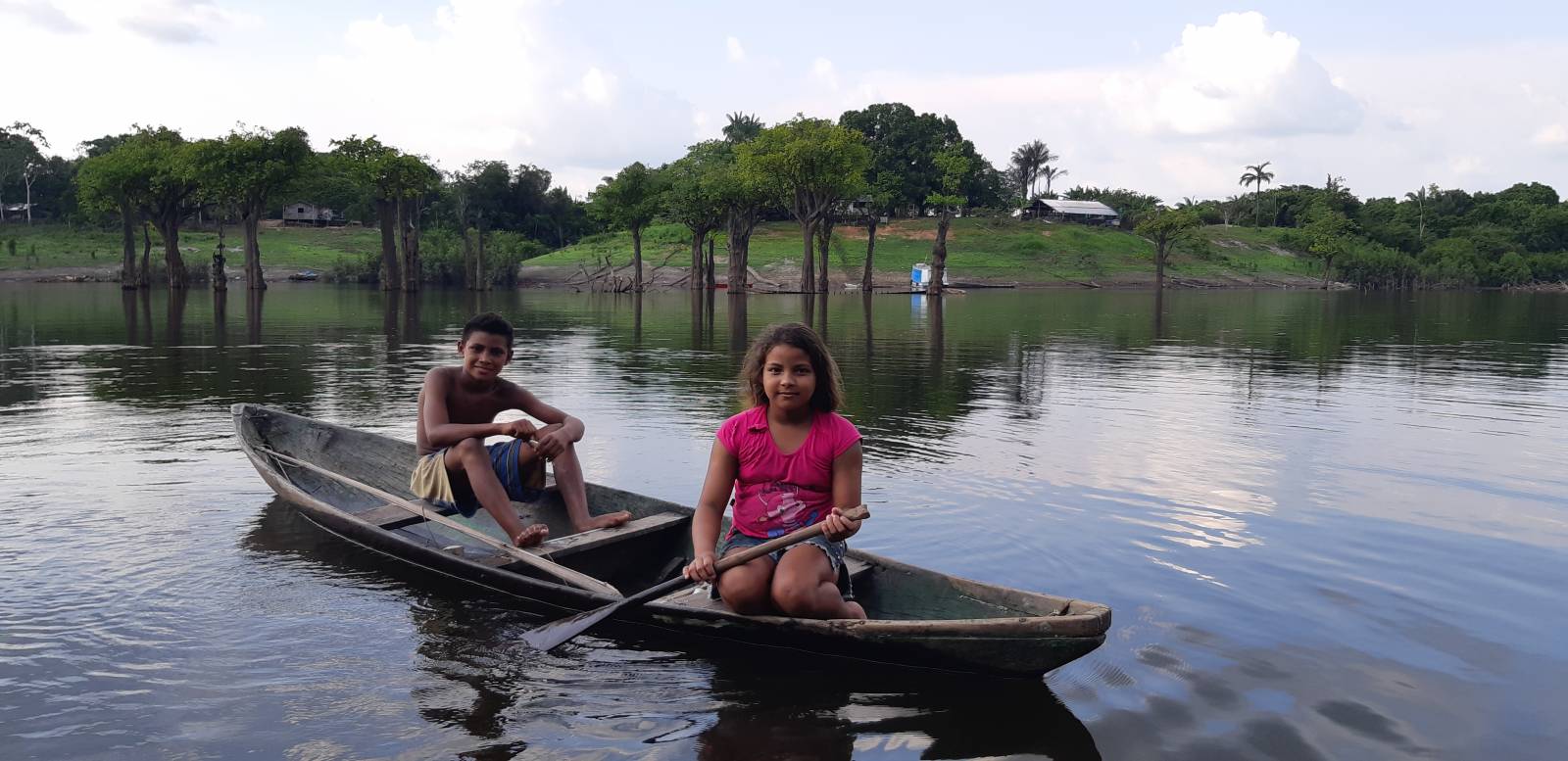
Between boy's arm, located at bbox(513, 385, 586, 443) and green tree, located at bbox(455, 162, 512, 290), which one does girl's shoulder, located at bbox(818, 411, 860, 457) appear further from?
green tree, located at bbox(455, 162, 512, 290)

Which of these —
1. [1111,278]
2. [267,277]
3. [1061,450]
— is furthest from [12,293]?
[1111,278]

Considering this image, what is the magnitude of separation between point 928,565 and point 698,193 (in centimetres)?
4983

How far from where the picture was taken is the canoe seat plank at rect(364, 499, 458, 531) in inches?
281

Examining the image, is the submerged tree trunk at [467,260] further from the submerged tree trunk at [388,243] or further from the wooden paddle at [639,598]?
the wooden paddle at [639,598]

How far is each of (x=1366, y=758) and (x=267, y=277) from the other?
75.7 meters

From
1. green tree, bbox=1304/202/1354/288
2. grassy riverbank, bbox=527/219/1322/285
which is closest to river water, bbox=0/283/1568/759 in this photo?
grassy riverbank, bbox=527/219/1322/285

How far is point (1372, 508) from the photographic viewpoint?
8734mm

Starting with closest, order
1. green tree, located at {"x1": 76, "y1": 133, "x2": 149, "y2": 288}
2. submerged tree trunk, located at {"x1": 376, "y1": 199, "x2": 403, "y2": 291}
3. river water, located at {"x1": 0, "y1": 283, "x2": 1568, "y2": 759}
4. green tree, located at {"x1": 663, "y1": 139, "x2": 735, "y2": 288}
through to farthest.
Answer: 1. river water, located at {"x1": 0, "y1": 283, "x2": 1568, "y2": 759}
2. green tree, located at {"x1": 76, "y1": 133, "x2": 149, "y2": 288}
3. green tree, located at {"x1": 663, "y1": 139, "x2": 735, "y2": 288}
4. submerged tree trunk, located at {"x1": 376, "y1": 199, "x2": 403, "y2": 291}

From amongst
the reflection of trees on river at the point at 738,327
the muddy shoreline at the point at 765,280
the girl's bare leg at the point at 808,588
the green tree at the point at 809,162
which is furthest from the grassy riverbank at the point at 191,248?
the girl's bare leg at the point at 808,588

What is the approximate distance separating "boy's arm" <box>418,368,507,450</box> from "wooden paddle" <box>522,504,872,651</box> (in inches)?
68.1

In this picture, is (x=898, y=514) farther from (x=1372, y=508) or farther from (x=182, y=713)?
(x=182, y=713)

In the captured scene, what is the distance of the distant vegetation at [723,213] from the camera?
171 ft

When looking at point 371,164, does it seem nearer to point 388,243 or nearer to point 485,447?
point 388,243

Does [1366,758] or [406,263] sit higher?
[406,263]
